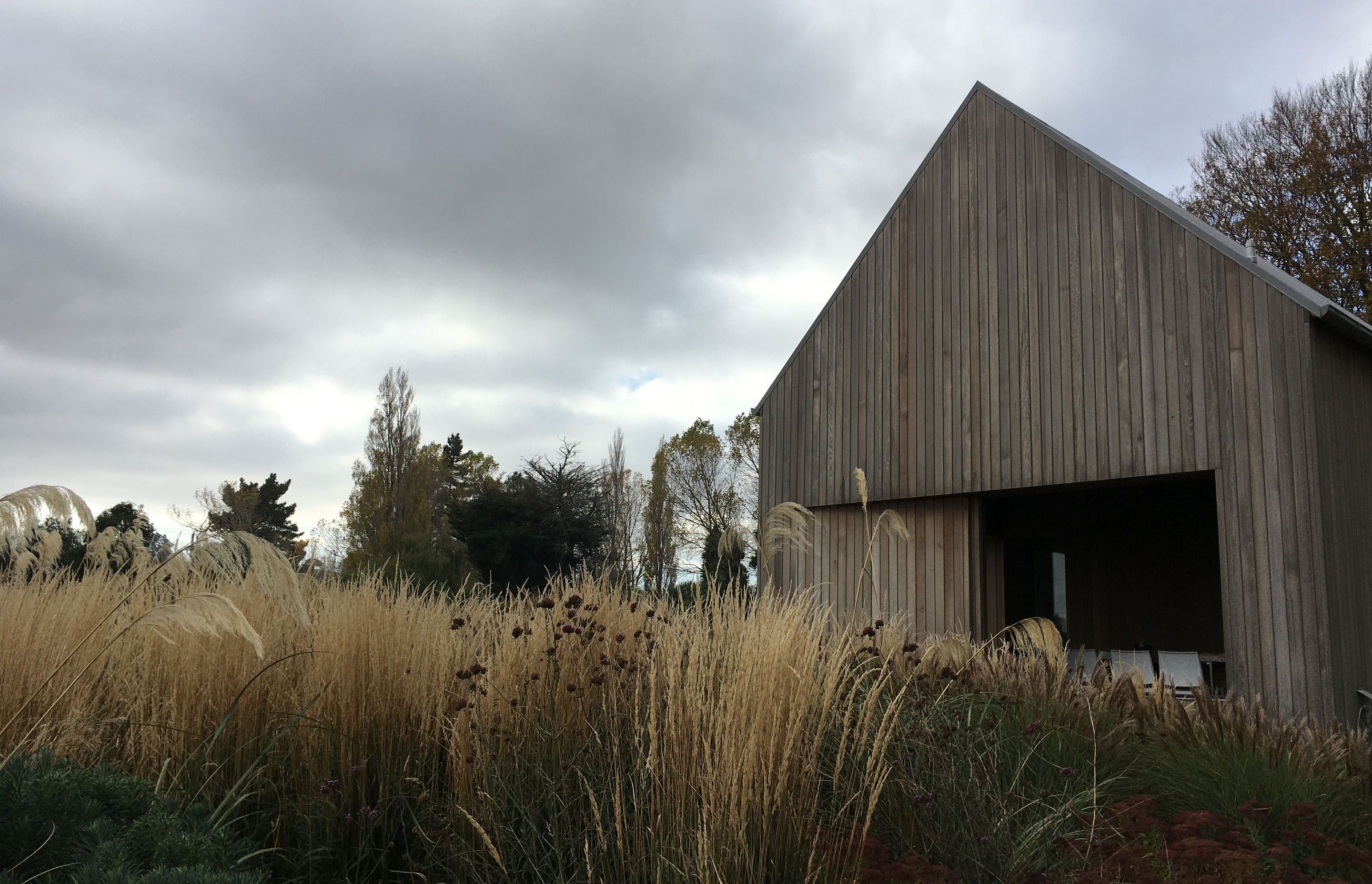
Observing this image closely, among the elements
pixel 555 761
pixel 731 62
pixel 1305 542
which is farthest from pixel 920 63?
pixel 555 761

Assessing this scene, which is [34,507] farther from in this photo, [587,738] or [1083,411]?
[1083,411]

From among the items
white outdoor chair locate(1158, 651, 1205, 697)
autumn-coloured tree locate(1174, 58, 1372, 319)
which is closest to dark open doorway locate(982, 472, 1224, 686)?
white outdoor chair locate(1158, 651, 1205, 697)

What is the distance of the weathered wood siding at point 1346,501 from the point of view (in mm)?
5828

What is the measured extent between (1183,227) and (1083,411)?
1574mm

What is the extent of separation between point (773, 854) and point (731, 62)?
6.30 m

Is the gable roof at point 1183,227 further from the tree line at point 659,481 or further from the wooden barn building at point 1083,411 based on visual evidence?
the tree line at point 659,481

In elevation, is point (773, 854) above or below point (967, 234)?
below

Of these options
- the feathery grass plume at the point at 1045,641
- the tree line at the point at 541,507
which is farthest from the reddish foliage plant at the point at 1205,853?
the tree line at the point at 541,507

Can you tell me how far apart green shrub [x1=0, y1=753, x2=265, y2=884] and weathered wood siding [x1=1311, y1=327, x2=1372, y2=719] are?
21.2 ft

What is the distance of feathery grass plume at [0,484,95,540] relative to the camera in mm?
2406

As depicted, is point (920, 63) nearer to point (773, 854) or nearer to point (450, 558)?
point (773, 854)

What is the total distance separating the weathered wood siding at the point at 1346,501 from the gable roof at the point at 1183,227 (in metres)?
0.19

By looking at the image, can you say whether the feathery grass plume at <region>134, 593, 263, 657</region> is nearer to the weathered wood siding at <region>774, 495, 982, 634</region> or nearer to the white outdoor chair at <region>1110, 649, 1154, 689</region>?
the weathered wood siding at <region>774, 495, 982, 634</region>

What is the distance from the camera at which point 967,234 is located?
8016mm
